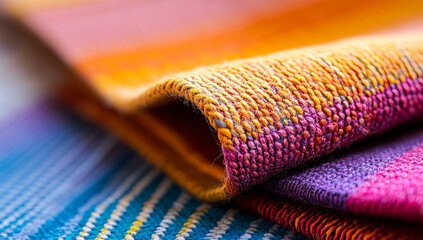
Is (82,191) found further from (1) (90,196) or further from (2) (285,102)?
(2) (285,102)

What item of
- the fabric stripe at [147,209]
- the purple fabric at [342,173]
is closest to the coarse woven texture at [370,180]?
the purple fabric at [342,173]

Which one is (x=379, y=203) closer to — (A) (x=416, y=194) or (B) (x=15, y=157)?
(A) (x=416, y=194)

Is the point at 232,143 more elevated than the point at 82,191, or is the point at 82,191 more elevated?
the point at 232,143

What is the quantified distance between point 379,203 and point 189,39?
38cm

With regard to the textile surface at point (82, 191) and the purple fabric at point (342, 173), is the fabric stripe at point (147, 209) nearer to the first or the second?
the textile surface at point (82, 191)

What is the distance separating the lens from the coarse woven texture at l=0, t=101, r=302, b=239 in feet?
1.25

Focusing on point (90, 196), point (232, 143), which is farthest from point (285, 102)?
point (90, 196)

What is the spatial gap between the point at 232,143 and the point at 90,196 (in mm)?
186

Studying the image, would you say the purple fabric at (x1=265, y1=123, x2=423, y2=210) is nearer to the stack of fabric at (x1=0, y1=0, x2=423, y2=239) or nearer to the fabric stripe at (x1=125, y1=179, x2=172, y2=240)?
the stack of fabric at (x1=0, y1=0, x2=423, y2=239)

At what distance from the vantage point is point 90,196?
46 centimetres

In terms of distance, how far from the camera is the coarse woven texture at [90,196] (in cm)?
38

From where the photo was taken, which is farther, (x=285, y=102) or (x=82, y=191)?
(x=82, y=191)

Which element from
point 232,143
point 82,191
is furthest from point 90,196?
point 232,143

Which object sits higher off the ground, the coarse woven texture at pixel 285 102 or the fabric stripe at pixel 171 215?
the coarse woven texture at pixel 285 102
